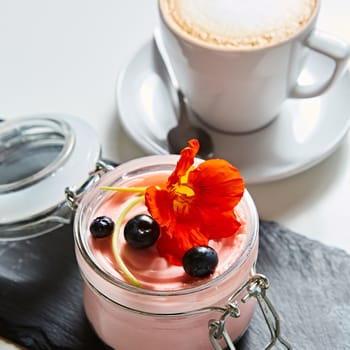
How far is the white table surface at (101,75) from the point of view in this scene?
32.2 inches

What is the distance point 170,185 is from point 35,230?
0.20m

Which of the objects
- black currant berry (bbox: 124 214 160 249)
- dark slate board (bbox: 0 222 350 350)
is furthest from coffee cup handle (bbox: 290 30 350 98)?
black currant berry (bbox: 124 214 160 249)

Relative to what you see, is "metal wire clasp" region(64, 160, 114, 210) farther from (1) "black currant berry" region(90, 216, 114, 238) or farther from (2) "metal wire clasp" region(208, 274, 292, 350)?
(2) "metal wire clasp" region(208, 274, 292, 350)

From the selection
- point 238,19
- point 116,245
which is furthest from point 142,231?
point 238,19

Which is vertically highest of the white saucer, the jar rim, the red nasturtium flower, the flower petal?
the flower petal

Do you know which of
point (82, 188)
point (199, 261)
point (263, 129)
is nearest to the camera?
point (199, 261)

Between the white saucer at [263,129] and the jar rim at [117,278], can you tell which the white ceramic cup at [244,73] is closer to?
the white saucer at [263,129]

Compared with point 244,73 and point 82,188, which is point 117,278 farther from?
point 244,73

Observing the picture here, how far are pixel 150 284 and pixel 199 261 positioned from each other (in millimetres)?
51

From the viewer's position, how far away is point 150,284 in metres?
0.63

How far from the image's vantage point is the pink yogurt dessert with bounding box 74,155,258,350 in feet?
2.03

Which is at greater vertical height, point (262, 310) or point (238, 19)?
point (238, 19)

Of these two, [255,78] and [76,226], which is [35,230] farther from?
[255,78]

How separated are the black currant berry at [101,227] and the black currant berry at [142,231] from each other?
3 cm
